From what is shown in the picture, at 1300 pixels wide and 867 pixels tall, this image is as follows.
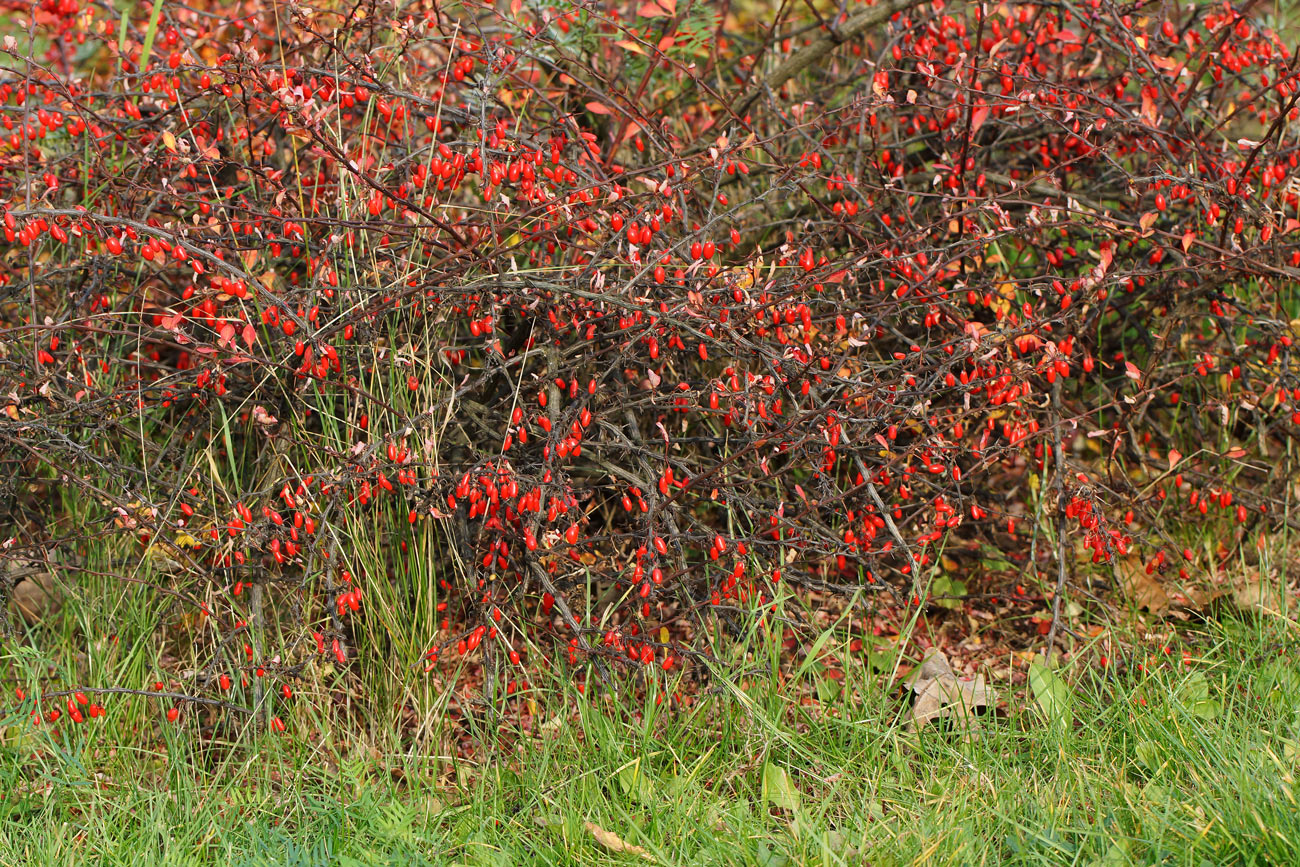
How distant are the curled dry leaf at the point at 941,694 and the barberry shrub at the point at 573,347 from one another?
205 mm

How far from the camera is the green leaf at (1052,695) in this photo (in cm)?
250

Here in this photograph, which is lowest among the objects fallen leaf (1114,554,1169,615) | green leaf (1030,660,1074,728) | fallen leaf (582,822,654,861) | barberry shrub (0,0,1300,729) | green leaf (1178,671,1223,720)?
fallen leaf (1114,554,1169,615)

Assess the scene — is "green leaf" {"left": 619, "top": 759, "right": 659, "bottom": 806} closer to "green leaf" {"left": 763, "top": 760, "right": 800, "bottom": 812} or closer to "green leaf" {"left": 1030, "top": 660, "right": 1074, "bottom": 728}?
"green leaf" {"left": 763, "top": 760, "right": 800, "bottom": 812}

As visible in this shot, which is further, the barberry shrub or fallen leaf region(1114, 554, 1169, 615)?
fallen leaf region(1114, 554, 1169, 615)

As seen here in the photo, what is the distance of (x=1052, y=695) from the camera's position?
2.56 metres

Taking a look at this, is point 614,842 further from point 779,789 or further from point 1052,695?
point 1052,695

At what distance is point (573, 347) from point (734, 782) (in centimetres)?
111

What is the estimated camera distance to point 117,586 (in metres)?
2.89

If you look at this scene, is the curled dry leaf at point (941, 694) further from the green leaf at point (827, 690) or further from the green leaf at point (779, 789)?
the green leaf at point (779, 789)

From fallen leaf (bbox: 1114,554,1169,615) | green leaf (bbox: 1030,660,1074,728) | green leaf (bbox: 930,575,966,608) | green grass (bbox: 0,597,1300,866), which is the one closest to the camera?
green grass (bbox: 0,597,1300,866)

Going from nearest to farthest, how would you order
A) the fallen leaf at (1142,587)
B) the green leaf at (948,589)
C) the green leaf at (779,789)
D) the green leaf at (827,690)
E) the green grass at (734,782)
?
the green grass at (734,782), the green leaf at (779,789), the green leaf at (827,690), the fallen leaf at (1142,587), the green leaf at (948,589)

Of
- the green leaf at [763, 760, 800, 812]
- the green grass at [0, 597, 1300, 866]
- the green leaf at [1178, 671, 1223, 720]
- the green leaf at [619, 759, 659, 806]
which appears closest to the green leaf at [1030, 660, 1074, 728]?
the green grass at [0, 597, 1300, 866]

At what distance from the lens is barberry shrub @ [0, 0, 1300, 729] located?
266 cm

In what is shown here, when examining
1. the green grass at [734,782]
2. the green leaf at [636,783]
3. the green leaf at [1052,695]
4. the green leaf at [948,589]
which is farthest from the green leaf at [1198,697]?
the green leaf at [636,783]
